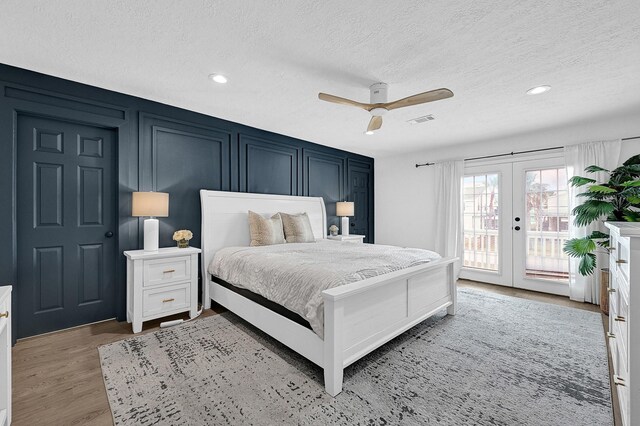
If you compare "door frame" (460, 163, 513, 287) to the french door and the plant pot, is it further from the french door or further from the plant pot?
the plant pot

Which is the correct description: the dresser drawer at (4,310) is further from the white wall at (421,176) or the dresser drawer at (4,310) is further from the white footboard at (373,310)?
the white wall at (421,176)

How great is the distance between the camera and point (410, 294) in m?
2.60

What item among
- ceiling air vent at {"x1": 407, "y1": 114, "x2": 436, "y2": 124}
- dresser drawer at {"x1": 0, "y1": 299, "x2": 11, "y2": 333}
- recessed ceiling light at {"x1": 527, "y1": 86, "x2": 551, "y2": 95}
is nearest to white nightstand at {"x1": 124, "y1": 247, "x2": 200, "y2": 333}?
dresser drawer at {"x1": 0, "y1": 299, "x2": 11, "y2": 333}

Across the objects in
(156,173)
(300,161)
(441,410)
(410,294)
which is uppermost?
(300,161)

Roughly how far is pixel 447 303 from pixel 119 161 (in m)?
3.93

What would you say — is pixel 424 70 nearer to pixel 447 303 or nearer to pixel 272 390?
pixel 447 303

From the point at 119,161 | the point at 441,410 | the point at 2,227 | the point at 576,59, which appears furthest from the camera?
the point at 119,161

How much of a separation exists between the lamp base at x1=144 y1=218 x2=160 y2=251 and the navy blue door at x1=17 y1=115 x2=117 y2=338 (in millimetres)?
420

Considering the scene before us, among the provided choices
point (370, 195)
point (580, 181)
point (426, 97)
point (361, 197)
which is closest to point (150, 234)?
point (426, 97)

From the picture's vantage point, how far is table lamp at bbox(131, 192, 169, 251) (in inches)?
115

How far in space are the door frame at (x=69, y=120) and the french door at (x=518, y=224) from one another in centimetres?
520

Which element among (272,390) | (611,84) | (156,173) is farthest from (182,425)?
(611,84)

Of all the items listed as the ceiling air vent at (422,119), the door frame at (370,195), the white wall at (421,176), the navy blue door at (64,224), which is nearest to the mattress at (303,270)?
the navy blue door at (64,224)

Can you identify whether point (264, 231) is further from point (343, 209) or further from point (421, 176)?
point (421, 176)
